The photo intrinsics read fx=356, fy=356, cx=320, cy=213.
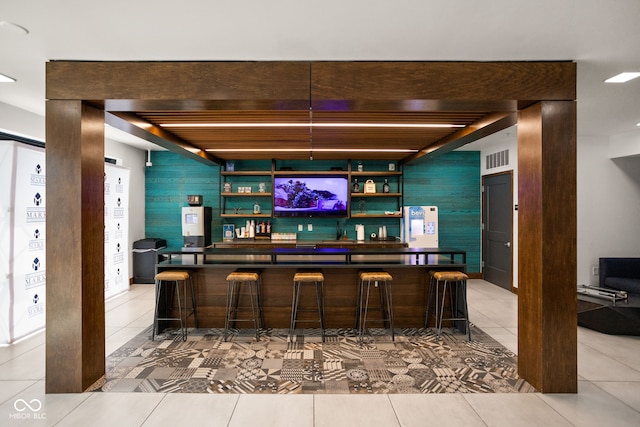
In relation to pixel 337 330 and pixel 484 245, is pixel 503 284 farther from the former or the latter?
pixel 337 330

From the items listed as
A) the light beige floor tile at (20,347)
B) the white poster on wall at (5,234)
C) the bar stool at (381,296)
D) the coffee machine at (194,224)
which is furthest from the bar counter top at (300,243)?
the white poster on wall at (5,234)

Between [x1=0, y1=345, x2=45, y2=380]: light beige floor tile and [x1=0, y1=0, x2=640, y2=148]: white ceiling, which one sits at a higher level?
[x1=0, y1=0, x2=640, y2=148]: white ceiling

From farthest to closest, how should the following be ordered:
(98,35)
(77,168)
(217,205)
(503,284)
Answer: (217,205)
(503,284)
(77,168)
(98,35)

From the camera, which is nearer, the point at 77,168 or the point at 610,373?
the point at 77,168

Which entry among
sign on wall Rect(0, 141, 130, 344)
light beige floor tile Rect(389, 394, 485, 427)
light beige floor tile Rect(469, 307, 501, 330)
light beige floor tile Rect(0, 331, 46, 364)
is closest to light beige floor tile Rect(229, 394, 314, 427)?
light beige floor tile Rect(389, 394, 485, 427)

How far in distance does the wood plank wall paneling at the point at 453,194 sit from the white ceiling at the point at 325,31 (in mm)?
4357

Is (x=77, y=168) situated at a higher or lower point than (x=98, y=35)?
lower

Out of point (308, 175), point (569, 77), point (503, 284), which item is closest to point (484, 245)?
point (503, 284)

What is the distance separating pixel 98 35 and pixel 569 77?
148 inches

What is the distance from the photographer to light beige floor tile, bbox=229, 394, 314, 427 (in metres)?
2.58

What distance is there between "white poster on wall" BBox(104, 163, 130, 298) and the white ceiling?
312cm

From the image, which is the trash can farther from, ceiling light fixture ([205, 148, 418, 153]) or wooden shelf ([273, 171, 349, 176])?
wooden shelf ([273, 171, 349, 176])

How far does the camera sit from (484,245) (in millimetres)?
7570

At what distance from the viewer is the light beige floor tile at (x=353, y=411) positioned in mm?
2568
